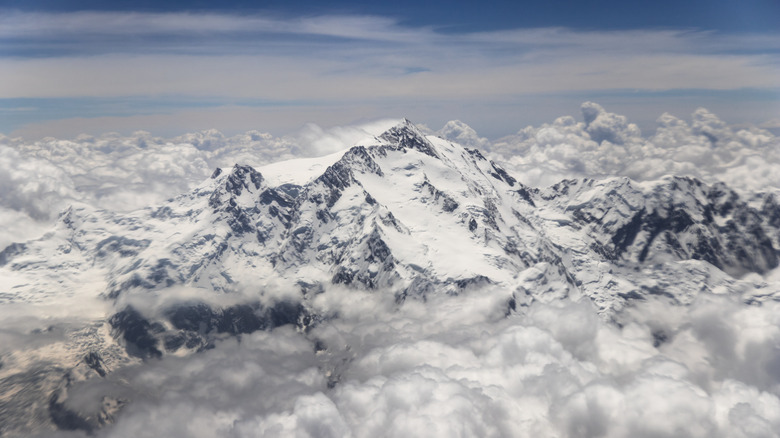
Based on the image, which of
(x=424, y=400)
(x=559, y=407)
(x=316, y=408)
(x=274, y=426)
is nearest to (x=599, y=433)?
(x=559, y=407)

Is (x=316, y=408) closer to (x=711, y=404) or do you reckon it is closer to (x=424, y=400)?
(x=424, y=400)

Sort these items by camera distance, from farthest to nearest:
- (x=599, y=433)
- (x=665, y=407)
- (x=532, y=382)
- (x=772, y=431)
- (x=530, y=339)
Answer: (x=530, y=339) → (x=532, y=382) → (x=599, y=433) → (x=665, y=407) → (x=772, y=431)

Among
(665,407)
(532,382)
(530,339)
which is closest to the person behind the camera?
(665,407)

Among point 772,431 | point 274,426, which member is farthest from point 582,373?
point 274,426

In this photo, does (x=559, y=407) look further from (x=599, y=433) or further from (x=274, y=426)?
(x=274, y=426)

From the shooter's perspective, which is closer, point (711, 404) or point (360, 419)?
point (711, 404)

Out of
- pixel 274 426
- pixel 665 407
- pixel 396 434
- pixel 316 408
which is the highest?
pixel 665 407

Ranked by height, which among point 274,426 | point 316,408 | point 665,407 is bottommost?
point 274,426

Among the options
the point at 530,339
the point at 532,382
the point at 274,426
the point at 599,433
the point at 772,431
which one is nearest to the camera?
the point at 772,431

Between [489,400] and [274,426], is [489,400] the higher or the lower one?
the higher one
